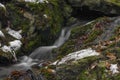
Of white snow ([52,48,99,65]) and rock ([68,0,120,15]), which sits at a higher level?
white snow ([52,48,99,65])

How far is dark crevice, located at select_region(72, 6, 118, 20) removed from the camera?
22789 mm

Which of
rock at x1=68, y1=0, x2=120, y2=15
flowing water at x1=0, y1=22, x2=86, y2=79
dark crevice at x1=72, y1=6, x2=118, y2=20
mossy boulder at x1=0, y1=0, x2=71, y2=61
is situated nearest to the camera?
flowing water at x1=0, y1=22, x2=86, y2=79

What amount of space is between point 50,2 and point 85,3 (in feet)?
8.39

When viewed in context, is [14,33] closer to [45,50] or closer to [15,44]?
[15,44]

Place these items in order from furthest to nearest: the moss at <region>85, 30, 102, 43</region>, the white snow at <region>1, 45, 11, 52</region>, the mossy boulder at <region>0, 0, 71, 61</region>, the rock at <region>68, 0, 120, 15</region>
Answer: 1. the rock at <region>68, 0, 120, 15</region>
2. the mossy boulder at <region>0, 0, 71, 61</region>
3. the white snow at <region>1, 45, 11, 52</region>
4. the moss at <region>85, 30, 102, 43</region>

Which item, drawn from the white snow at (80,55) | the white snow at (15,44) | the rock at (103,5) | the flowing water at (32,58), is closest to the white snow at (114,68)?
the white snow at (80,55)

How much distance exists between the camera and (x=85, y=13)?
2316 cm

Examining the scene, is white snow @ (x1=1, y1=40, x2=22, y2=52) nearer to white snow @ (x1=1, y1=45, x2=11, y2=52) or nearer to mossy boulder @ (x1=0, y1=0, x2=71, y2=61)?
white snow @ (x1=1, y1=45, x2=11, y2=52)

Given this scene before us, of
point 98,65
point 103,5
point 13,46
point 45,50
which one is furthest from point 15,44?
point 98,65

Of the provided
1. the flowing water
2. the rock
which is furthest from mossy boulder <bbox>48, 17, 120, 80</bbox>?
the rock

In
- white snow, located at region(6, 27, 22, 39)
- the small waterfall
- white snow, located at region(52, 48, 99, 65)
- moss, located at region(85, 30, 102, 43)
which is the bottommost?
the small waterfall

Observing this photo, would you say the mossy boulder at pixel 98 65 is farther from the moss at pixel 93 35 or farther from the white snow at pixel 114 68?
the moss at pixel 93 35

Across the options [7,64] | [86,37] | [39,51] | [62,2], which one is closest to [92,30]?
[86,37]

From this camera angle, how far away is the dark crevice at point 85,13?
2279cm
